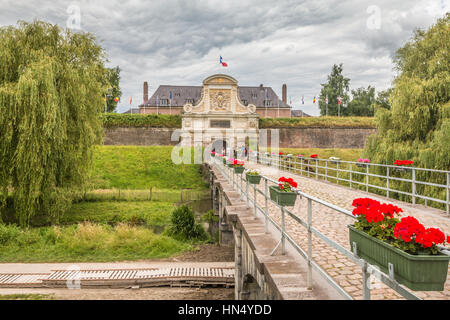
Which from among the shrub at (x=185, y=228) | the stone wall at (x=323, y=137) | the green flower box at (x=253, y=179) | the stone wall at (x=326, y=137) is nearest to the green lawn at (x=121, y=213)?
the shrub at (x=185, y=228)

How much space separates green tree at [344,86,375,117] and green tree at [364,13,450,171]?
133ft

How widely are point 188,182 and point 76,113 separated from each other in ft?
51.1

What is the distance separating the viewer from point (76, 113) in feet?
46.4

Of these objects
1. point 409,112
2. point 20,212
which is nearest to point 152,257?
point 20,212

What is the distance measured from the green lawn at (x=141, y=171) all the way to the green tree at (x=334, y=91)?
33.6 meters

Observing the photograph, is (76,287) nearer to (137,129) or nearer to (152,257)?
(152,257)

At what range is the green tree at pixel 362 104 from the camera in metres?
55.5

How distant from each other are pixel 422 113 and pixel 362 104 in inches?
1729

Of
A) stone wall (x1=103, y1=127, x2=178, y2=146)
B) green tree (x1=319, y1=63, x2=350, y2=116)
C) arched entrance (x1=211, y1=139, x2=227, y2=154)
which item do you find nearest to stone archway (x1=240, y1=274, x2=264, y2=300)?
arched entrance (x1=211, y1=139, x2=227, y2=154)

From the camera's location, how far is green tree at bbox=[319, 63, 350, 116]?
2242 inches

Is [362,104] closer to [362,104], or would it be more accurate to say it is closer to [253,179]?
[362,104]

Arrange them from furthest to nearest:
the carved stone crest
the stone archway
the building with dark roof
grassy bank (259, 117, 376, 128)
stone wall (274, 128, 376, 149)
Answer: the building with dark roof, stone wall (274, 128, 376, 149), grassy bank (259, 117, 376, 128), the carved stone crest, the stone archway

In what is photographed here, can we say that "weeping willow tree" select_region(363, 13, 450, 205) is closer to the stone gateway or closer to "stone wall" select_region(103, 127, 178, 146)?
the stone gateway

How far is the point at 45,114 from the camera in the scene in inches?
501
